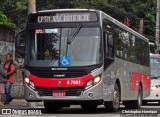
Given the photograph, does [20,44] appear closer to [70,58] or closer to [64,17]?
[64,17]

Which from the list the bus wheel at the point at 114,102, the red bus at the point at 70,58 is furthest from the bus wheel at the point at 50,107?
the bus wheel at the point at 114,102

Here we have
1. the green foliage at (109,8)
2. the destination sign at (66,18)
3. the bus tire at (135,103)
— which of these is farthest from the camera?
the green foliage at (109,8)

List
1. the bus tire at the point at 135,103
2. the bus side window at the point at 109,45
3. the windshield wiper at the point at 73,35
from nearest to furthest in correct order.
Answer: the windshield wiper at the point at 73,35 → the bus side window at the point at 109,45 → the bus tire at the point at 135,103

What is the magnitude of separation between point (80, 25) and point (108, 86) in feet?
7.22

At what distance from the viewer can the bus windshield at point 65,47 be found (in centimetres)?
1589

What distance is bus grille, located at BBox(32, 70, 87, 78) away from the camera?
1576 centimetres

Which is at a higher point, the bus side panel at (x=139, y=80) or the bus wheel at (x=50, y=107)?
the bus side panel at (x=139, y=80)

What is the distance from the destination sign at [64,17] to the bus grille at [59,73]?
5.65 feet

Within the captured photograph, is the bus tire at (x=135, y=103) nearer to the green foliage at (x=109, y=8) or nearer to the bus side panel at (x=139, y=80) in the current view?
the bus side panel at (x=139, y=80)

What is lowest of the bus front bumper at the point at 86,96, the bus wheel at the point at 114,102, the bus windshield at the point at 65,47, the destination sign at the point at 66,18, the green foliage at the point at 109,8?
the bus wheel at the point at 114,102

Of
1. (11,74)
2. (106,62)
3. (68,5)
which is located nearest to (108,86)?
(106,62)

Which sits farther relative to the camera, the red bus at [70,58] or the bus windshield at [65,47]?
the bus windshield at [65,47]

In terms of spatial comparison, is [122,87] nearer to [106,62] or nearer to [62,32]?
[106,62]

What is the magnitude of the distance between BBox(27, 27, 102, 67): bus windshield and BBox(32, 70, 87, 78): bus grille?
0.74ft
